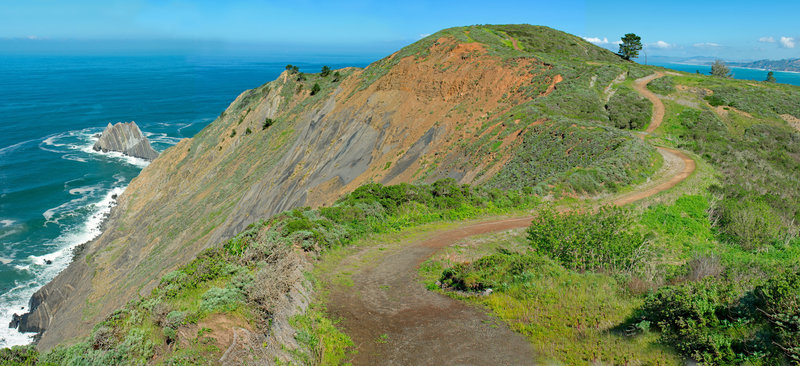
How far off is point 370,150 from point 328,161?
4.31 m

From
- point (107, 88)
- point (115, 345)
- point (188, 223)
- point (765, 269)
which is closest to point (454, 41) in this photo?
point (188, 223)

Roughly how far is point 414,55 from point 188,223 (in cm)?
3088

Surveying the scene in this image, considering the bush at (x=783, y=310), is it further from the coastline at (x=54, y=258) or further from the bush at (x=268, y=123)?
the bush at (x=268, y=123)

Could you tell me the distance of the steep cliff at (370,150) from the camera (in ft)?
102

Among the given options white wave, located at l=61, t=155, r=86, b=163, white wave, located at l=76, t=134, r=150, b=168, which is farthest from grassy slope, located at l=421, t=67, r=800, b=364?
white wave, located at l=61, t=155, r=86, b=163

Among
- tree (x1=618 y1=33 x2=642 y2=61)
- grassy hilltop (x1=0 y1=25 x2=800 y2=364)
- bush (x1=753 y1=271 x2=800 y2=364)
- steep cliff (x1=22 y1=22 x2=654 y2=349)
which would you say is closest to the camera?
bush (x1=753 y1=271 x2=800 y2=364)

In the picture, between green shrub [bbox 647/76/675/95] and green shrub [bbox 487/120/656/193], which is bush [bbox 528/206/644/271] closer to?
green shrub [bbox 487/120/656/193]

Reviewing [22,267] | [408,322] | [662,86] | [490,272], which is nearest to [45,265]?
[22,267]

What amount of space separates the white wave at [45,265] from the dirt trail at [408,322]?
3812cm

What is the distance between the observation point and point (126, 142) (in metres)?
91.1

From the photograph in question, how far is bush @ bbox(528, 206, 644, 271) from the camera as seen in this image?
1281cm

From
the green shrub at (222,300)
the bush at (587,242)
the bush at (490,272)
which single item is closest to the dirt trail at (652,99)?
the bush at (587,242)

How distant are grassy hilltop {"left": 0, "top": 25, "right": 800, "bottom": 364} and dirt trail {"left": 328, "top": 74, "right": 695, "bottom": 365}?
41cm

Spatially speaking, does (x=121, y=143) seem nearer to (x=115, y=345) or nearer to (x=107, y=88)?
(x=115, y=345)
